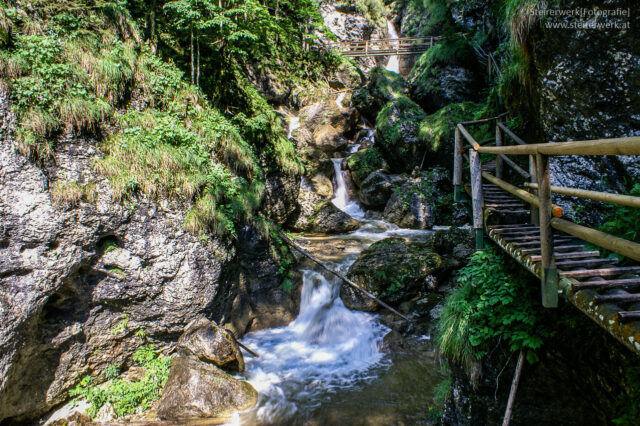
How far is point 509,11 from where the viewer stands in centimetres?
567

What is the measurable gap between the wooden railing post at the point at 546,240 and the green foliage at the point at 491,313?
0.86 meters

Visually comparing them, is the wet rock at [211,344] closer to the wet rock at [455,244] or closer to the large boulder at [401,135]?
the wet rock at [455,244]

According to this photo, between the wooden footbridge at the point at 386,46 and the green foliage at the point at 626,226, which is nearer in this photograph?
the green foliage at the point at 626,226

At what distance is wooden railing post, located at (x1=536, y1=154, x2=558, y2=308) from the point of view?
8.16ft

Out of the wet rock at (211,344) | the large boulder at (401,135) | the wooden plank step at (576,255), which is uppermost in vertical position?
the large boulder at (401,135)

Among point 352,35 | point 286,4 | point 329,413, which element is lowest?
point 329,413

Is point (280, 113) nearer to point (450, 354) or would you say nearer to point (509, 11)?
point (509, 11)

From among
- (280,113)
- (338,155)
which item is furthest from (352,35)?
(338,155)

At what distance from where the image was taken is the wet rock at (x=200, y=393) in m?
5.11

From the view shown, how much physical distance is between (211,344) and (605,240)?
5.85m

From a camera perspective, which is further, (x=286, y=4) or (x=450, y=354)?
(x=286, y=4)

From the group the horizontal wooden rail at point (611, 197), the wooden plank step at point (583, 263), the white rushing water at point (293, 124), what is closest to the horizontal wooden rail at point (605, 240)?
Result: the horizontal wooden rail at point (611, 197)

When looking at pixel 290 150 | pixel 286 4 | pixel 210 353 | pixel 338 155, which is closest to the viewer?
pixel 210 353

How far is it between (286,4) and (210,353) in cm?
1738
